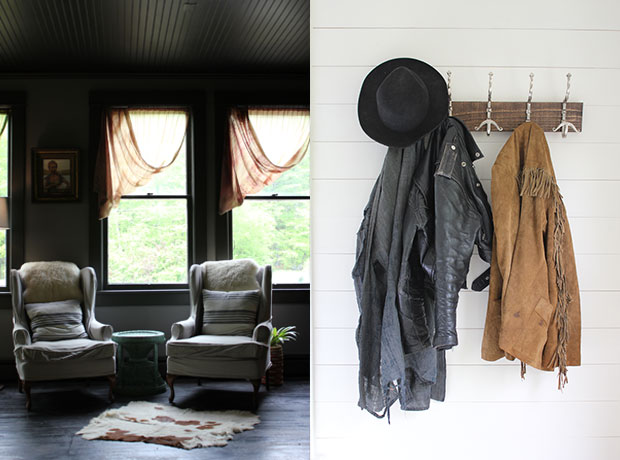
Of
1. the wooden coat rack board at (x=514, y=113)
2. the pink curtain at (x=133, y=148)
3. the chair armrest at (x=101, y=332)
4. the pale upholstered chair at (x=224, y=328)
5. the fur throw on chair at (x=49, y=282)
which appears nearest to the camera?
the wooden coat rack board at (x=514, y=113)

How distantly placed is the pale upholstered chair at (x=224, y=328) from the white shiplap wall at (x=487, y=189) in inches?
105

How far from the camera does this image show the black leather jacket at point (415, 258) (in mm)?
2078

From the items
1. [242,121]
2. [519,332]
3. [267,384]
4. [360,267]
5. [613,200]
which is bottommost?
[267,384]

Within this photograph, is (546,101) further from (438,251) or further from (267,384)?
(267,384)

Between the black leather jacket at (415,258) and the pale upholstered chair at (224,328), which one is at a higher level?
the black leather jacket at (415,258)

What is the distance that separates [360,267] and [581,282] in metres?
0.85

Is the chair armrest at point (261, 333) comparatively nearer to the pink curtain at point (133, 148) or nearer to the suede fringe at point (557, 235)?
the pink curtain at point (133, 148)

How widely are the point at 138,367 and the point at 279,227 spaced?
1.78 m

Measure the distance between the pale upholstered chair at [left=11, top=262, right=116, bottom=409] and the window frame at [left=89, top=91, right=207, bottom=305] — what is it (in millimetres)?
A: 319

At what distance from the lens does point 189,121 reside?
6090 mm

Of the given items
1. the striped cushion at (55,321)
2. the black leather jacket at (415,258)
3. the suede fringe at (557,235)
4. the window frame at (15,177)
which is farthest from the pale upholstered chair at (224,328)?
the suede fringe at (557,235)

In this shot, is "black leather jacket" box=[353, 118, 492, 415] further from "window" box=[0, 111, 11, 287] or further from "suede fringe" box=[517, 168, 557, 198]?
"window" box=[0, 111, 11, 287]

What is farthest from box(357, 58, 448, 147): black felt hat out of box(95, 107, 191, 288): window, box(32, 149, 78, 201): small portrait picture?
box(32, 149, 78, 201): small portrait picture

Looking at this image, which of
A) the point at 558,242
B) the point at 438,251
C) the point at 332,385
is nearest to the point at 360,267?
the point at 438,251
